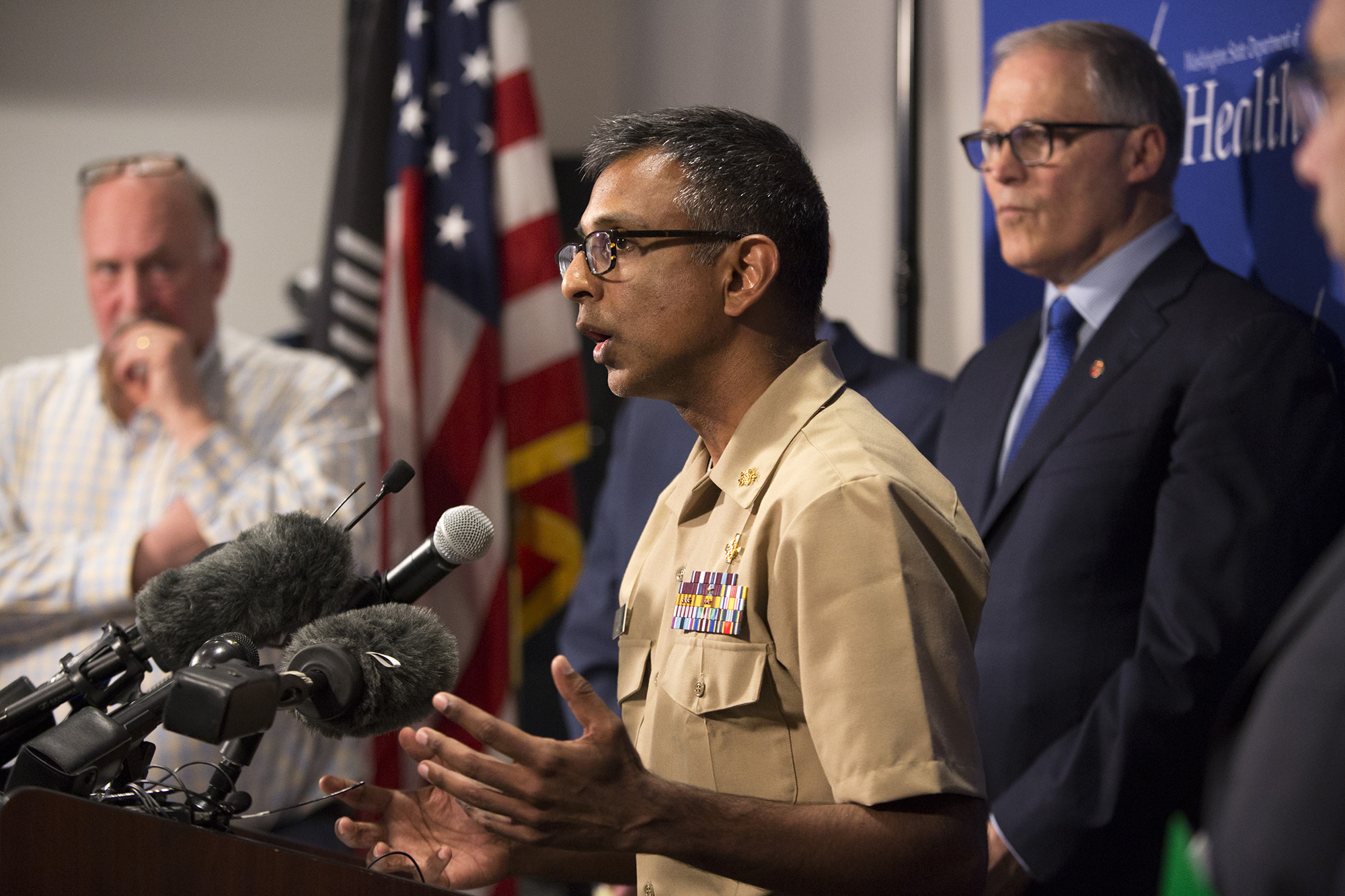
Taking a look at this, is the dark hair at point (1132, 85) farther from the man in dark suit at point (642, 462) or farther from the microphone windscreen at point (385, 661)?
the microphone windscreen at point (385, 661)

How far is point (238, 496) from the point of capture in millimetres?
2797

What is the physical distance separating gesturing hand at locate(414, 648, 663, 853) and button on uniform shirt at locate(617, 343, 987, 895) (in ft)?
0.71

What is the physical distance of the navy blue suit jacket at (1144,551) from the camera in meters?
1.65

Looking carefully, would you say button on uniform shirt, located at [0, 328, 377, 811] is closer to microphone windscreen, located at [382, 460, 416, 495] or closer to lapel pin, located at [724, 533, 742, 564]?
microphone windscreen, located at [382, 460, 416, 495]

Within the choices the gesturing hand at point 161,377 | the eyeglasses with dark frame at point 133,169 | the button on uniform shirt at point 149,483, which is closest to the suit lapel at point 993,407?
the button on uniform shirt at point 149,483

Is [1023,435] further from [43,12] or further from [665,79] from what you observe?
[43,12]

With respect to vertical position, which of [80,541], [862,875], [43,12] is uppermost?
[43,12]

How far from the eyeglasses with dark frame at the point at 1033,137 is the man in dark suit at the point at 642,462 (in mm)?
524

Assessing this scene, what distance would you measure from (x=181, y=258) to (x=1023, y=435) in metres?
2.16

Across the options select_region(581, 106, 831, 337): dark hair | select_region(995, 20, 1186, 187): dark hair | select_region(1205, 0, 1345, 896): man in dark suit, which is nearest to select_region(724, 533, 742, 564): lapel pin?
select_region(581, 106, 831, 337): dark hair

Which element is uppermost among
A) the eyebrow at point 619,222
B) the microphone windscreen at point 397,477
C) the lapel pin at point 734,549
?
the eyebrow at point 619,222

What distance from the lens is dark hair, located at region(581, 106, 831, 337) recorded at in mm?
1441

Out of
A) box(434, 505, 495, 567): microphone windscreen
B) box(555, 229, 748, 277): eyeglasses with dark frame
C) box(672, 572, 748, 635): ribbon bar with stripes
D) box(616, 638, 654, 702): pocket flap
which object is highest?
box(555, 229, 748, 277): eyeglasses with dark frame

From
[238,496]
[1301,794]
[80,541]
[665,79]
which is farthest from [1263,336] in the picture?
[665,79]
